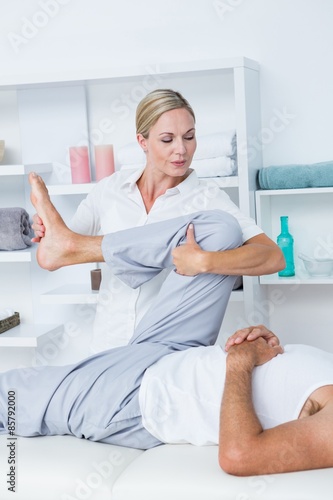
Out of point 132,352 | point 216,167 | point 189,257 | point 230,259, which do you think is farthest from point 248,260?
point 216,167

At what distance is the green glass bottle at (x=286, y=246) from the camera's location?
9.73ft

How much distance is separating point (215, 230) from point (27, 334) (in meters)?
1.26

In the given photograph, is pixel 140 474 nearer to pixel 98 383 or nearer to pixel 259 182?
pixel 98 383

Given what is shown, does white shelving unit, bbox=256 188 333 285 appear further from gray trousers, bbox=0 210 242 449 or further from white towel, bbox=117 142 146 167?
gray trousers, bbox=0 210 242 449

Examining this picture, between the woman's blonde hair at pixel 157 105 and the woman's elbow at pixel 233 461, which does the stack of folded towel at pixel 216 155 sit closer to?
the woman's blonde hair at pixel 157 105

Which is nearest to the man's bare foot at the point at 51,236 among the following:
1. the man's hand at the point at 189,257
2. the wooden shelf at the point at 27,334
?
the man's hand at the point at 189,257

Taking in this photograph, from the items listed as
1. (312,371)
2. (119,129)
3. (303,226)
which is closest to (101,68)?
(119,129)

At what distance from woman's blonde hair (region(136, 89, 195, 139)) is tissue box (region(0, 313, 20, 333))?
1188mm

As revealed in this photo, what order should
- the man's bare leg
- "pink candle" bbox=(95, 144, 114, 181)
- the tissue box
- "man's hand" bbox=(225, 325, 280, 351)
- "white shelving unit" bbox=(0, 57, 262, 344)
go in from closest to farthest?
"man's hand" bbox=(225, 325, 280, 351) < the man's bare leg < "white shelving unit" bbox=(0, 57, 262, 344) < "pink candle" bbox=(95, 144, 114, 181) < the tissue box

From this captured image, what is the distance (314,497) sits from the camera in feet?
5.08

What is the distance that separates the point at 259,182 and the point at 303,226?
28cm

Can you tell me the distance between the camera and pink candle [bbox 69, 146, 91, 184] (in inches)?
122

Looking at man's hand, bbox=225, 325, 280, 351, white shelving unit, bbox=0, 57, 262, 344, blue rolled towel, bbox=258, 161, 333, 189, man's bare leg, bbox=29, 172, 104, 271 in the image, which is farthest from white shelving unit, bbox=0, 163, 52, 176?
man's hand, bbox=225, 325, 280, 351

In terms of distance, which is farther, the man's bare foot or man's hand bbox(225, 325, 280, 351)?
the man's bare foot
